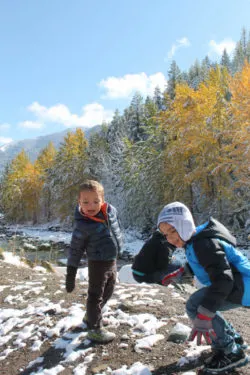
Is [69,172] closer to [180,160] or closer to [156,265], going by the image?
[180,160]

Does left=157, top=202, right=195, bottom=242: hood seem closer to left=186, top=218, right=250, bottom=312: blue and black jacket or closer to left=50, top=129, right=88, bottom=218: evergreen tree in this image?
left=186, top=218, right=250, bottom=312: blue and black jacket

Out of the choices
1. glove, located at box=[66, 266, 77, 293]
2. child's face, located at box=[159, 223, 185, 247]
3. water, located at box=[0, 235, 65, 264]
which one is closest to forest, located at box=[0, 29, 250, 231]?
water, located at box=[0, 235, 65, 264]

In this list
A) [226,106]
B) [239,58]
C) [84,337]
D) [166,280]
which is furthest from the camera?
[239,58]

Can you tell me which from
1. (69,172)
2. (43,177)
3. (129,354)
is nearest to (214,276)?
(129,354)

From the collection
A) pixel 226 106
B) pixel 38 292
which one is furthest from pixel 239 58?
pixel 38 292

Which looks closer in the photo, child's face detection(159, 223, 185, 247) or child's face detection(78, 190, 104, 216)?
child's face detection(159, 223, 185, 247)

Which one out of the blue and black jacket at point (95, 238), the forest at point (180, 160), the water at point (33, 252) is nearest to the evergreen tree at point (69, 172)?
the forest at point (180, 160)

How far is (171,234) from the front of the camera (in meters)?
2.56

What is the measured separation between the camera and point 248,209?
698 inches

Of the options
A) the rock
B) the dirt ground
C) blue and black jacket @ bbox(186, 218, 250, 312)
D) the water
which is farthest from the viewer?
the water

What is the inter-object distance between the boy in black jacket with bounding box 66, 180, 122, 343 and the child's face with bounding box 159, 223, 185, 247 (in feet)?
3.13

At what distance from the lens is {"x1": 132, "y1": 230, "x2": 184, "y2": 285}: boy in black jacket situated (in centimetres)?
278

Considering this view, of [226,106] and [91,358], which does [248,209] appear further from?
[91,358]

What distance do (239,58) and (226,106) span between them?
67.2 meters
